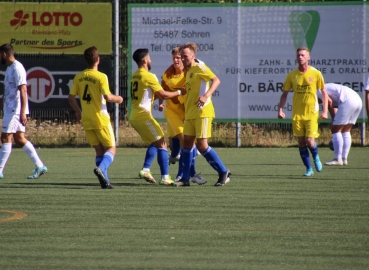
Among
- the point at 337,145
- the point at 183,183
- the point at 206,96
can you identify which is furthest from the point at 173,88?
the point at 337,145

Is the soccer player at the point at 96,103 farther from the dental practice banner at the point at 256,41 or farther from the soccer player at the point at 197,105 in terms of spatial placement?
the dental practice banner at the point at 256,41

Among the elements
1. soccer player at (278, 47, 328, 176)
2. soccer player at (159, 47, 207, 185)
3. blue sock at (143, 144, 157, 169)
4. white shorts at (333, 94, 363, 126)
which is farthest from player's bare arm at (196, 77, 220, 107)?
white shorts at (333, 94, 363, 126)

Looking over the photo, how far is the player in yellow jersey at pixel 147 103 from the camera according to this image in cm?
1223

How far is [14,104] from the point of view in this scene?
13.4 meters

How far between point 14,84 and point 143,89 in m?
2.16

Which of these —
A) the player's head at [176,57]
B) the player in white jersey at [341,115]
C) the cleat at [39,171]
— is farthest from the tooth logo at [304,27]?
the cleat at [39,171]

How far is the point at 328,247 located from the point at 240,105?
53.5ft

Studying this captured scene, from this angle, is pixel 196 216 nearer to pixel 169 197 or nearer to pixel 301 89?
pixel 169 197

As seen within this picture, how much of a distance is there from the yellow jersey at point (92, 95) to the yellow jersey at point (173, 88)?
1.77 meters

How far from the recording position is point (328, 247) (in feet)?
22.9

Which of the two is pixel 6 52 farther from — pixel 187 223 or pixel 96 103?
pixel 187 223

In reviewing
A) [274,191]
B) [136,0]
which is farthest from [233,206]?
[136,0]

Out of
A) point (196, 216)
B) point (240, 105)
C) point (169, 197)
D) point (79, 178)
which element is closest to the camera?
point (196, 216)

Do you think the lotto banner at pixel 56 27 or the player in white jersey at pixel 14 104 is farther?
the lotto banner at pixel 56 27
